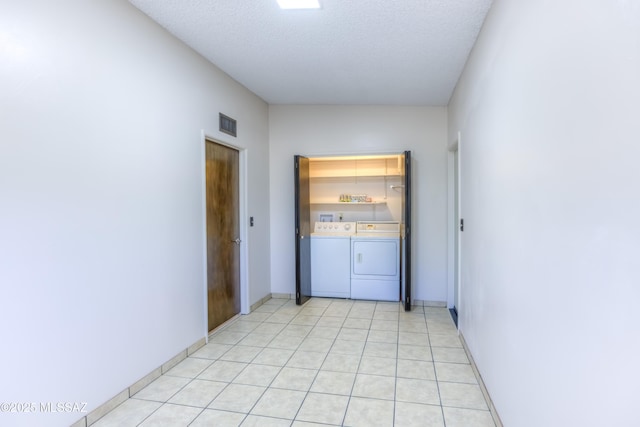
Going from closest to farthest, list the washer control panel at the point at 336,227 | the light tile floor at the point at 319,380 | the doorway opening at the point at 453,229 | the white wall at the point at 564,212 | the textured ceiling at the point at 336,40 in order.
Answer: the white wall at the point at 564,212 → the light tile floor at the point at 319,380 → the textured ceiling at the point at 336,40 → the doorway opening at the point at 453,229 → the washer control panel at the point at 336,227

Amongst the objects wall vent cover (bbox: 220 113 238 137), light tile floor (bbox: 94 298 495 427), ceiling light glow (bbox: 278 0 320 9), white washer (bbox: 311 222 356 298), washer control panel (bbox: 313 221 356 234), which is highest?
ceiling light glow (bbox: 278 0 320 9)

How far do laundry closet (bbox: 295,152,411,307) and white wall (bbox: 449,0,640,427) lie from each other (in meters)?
2.38

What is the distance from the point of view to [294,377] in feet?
9.13

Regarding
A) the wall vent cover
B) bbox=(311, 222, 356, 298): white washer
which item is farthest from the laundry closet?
the wall vent cover

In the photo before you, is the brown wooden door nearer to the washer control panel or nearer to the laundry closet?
the laundry closet

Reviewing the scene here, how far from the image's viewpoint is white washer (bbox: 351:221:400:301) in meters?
4.80

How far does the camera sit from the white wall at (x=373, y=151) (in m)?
4.71

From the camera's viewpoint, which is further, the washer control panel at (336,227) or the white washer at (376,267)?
the washer control panel at (336,227)

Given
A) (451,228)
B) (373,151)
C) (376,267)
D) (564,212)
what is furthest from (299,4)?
(376,267)

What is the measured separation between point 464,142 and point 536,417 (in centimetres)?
246

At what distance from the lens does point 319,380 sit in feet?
8.97

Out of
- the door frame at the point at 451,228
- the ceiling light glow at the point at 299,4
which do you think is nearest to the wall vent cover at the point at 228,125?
the ceiling light glow at the point at 299,4

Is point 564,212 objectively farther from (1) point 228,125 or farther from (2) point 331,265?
(2) point 331,265

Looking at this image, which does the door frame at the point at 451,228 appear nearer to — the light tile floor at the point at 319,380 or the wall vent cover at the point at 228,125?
the light tile floor at the point at 319,380
